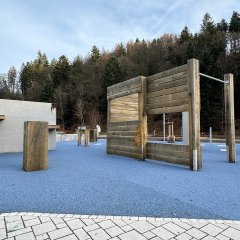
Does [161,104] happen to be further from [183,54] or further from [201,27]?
[201,27]

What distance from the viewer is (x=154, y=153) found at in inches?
320

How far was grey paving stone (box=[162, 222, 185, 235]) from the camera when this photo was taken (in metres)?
2.57

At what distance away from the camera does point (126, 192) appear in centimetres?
418

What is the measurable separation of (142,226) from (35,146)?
15.6 ft

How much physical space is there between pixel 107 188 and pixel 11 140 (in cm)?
828

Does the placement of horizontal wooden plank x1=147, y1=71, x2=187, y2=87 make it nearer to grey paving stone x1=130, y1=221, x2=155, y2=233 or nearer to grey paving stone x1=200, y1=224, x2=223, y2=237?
grey paving stone x1=200, y1=224, x2=223, y2=237

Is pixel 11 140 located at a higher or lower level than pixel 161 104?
lower

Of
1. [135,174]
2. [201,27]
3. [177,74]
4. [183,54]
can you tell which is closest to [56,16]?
[177,74]

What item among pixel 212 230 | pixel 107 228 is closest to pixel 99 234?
pixel 107 228

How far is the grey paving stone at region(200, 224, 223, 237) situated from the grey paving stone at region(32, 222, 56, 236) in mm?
1723

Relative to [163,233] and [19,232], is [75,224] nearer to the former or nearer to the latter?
[19,232]

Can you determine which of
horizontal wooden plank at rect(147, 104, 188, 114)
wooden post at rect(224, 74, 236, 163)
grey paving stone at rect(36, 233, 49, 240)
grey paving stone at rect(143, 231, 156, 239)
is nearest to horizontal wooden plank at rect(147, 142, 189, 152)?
horizontal wooden plank at rect(147, 104, 188, 114)

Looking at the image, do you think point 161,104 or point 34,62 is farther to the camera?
point 34,62

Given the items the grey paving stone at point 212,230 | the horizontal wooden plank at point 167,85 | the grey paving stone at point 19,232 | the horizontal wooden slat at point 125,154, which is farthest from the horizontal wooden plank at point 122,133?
the grey paving stone at point 19,232
